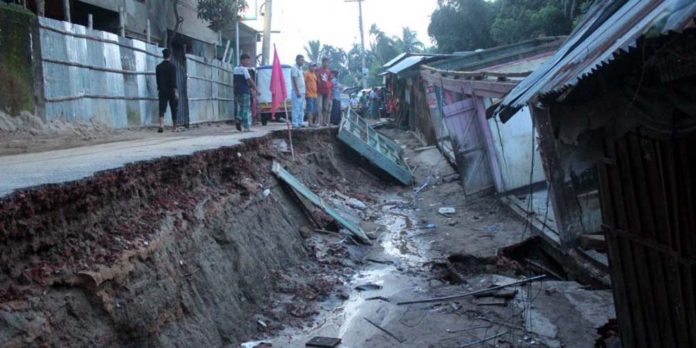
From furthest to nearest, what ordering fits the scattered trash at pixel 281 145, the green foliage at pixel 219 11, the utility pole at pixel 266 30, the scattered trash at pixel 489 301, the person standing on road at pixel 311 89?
1. the utility pole at pixel 266 30
2. the green foliage at pixel 219 11
3. the person standing on road at pixel 311 89
4. the scattered trash at pixel 281 145
5. the scattered trash at pixel 489 301

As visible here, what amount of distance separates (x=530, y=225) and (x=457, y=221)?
2224 mm

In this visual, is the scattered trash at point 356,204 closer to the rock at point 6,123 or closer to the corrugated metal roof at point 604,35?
the rock at point 6,123

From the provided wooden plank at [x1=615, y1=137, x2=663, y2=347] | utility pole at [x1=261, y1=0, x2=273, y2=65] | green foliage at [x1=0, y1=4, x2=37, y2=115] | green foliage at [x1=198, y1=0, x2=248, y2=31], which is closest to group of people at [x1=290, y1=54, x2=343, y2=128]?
green foliage at [x1=198, y1=0, x2=248, y2=31]

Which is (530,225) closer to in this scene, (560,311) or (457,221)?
(457,221)

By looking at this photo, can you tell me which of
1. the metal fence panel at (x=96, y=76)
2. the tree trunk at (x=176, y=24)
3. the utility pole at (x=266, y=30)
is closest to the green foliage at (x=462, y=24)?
the utility pole at (x=266, y=30)

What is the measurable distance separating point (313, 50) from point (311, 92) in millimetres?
49327

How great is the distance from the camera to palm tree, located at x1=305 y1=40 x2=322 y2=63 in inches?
2509

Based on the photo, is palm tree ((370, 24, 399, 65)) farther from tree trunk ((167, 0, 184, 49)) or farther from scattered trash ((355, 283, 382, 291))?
scattered trash ((355, 283, 382, 291))

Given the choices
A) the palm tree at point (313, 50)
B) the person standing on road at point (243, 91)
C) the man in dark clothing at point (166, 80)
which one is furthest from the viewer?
the palm tree at point (313, 50)

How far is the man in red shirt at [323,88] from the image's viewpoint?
52.2 feet

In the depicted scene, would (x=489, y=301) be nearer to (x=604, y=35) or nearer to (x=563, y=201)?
(x=563, y=201)

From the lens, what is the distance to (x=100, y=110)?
40.8 feet

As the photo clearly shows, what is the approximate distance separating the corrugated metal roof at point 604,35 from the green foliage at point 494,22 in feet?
57.0

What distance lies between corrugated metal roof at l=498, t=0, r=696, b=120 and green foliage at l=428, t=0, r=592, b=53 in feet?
57.0
